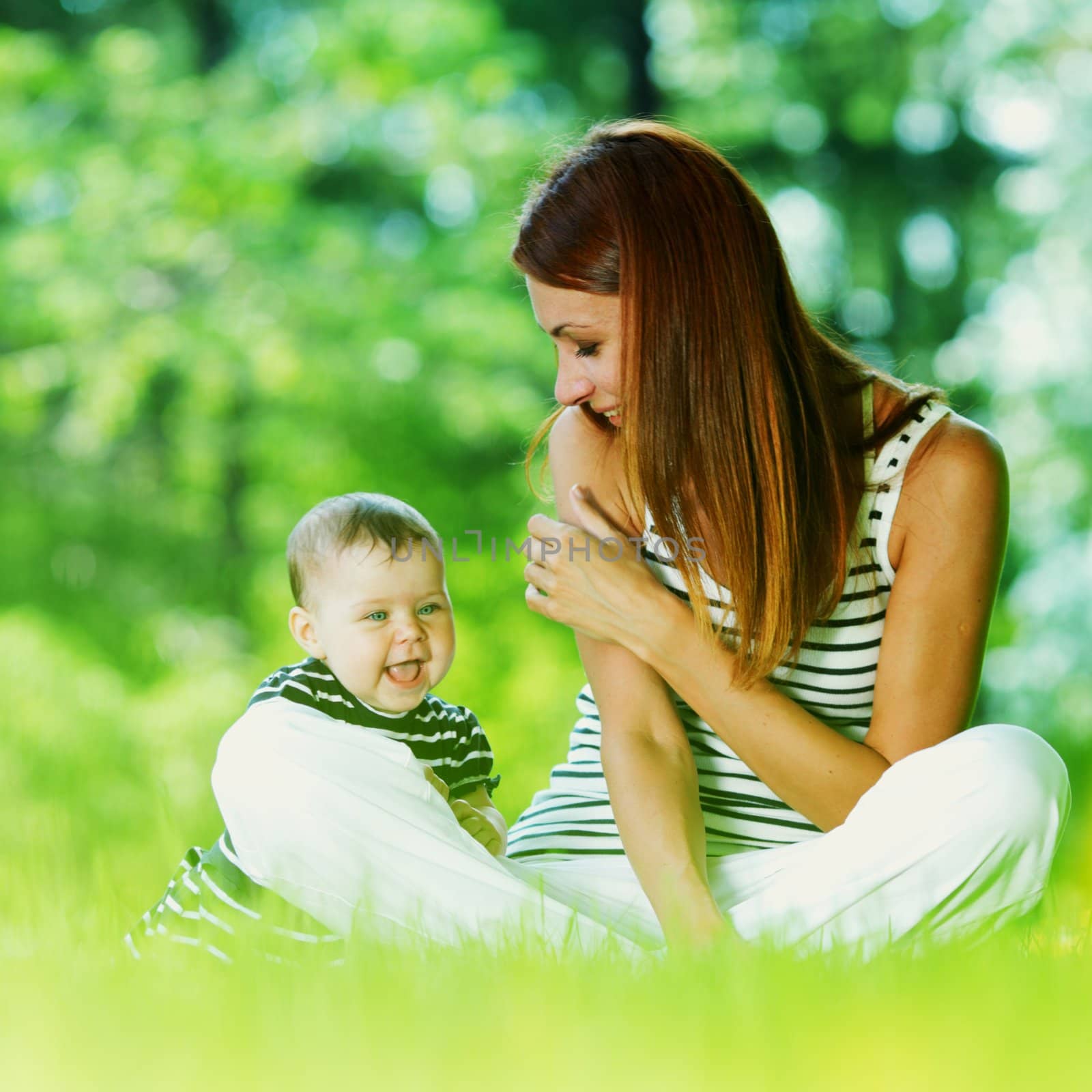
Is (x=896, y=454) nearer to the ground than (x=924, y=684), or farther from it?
farther from it

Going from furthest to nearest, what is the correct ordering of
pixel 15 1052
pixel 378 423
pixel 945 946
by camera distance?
1. pixel 378 423
2. pixel 945 946
3. pixel 15 1052

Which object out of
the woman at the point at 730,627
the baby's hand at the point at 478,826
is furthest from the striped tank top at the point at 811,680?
the baby's hand at the point at 478,826

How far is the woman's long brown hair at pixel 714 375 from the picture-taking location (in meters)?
1.65

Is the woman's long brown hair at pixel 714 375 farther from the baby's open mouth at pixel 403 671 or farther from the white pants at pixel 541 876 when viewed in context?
the baby's open mouth at pixel 403 671

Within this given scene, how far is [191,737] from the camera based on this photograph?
494cm

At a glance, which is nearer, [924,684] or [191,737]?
[924,684]

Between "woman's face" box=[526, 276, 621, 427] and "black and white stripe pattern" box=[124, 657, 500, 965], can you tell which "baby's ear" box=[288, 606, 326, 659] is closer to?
"black and white stripe pattern" box=[124, 657, 500, 965]

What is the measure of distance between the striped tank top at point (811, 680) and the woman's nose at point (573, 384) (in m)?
0.21

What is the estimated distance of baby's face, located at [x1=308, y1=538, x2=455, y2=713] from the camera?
5.64ft

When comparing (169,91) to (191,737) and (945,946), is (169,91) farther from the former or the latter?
(945,946)

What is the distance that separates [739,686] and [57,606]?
4650 mm

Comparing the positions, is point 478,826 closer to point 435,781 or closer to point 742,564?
point 435,781

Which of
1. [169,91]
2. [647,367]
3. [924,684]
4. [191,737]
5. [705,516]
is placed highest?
[169,91]

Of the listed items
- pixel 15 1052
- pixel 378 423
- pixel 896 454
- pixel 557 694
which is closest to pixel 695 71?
pixel 378 423
